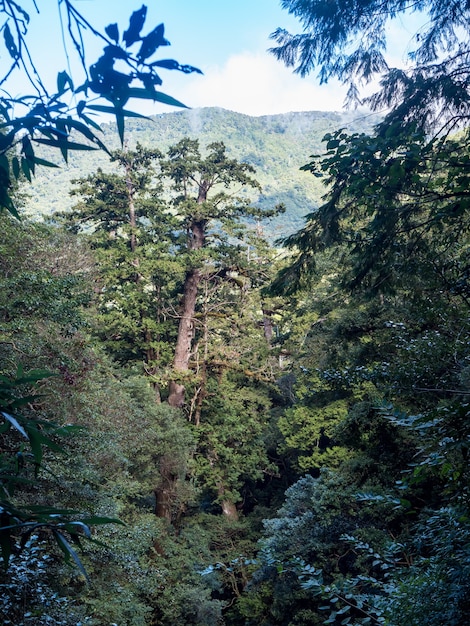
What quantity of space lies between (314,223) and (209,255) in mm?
10494

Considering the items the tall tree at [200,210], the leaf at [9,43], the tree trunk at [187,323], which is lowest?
the leaf at [9,43]

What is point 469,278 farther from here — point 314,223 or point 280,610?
point 280,610

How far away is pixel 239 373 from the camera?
57.3 ft

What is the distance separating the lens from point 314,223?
484 cm

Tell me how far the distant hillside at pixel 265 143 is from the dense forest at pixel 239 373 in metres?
16.5

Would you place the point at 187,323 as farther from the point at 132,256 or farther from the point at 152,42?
the point at 152,42

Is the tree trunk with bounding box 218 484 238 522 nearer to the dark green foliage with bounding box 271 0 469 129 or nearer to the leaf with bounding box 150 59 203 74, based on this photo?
the dark green foliage with bounding box 271 0 469 129

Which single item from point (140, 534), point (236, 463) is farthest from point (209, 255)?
point (140, 534)

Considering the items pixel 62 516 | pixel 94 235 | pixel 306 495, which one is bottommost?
pixel 62 516

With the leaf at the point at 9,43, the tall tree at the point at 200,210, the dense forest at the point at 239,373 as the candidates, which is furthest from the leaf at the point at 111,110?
the tall tree at the point at 200,210

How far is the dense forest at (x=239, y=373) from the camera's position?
2.21 meters

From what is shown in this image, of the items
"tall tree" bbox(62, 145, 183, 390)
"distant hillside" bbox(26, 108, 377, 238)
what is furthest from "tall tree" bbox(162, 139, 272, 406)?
"distant hillside" bbox(26, 108, 377, 238)

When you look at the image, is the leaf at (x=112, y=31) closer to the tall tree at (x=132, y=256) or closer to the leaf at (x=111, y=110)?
the leaf at (x=111, y=110)

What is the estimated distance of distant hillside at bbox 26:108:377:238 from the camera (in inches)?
1842
